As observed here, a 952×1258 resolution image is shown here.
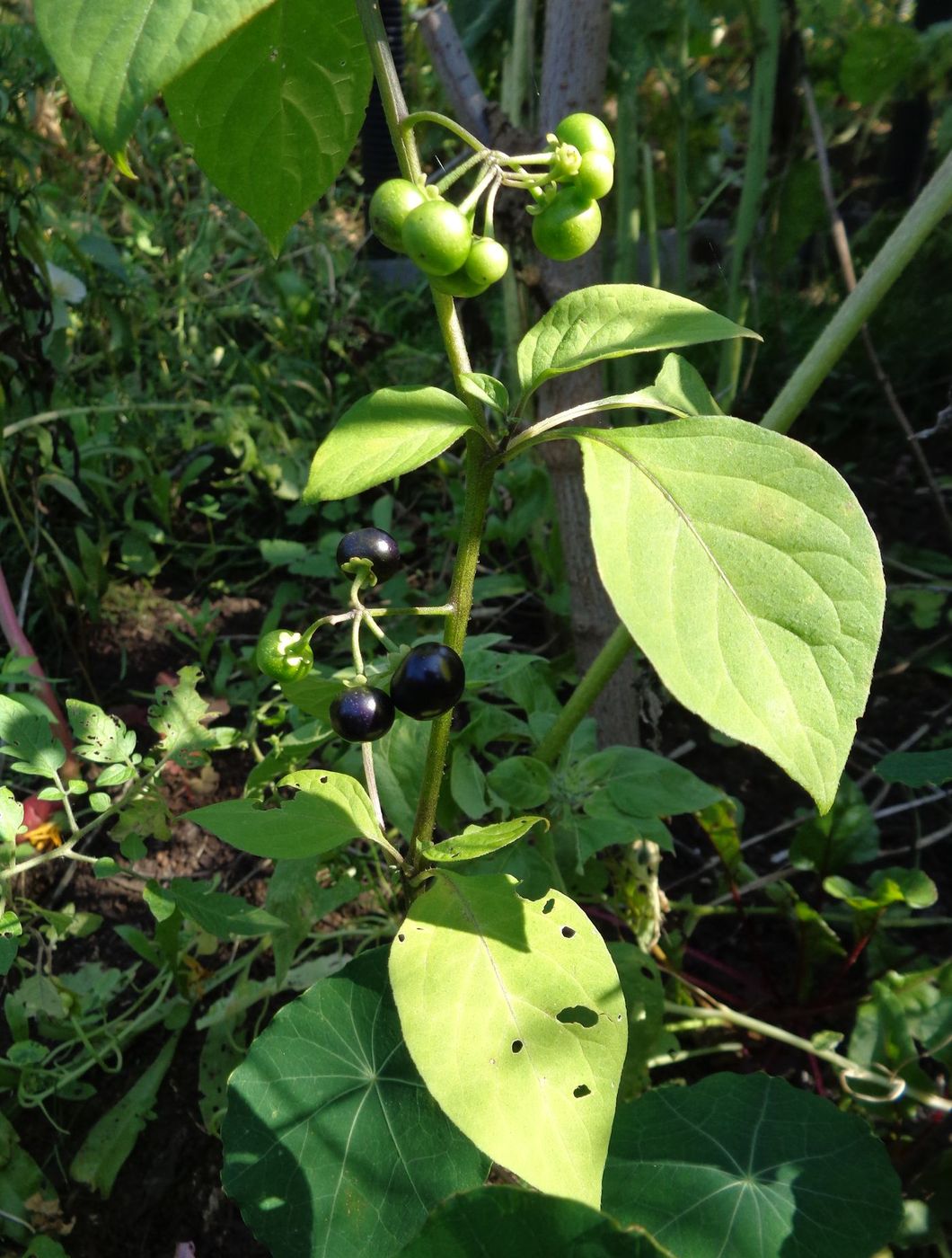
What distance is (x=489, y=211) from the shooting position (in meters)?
0.55

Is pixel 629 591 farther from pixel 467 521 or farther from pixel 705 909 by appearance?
pixel 705 909

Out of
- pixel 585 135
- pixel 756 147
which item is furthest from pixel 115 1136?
pixel 756 147

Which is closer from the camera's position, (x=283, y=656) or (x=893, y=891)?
(x=283, y=656)

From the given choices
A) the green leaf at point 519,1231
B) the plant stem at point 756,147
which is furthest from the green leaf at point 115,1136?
the plant stem at point 756,147

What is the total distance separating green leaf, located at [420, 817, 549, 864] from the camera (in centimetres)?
69

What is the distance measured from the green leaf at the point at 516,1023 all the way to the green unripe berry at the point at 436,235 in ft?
A: 1.63

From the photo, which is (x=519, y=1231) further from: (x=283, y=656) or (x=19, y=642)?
(x=19, y=642)

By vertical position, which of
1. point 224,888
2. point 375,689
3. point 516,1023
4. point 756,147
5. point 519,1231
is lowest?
point 224,888

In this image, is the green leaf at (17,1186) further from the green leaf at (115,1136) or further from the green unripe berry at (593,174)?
the green unripe berry at (593,174)

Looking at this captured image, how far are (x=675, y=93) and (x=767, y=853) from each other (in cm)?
160

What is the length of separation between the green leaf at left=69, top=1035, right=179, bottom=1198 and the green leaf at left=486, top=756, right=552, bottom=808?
1.99ft

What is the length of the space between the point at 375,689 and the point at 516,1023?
0.27 meters

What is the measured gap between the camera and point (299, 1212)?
2.76 feet

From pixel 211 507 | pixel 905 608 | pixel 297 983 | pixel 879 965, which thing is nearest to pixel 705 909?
pixel 879 965
